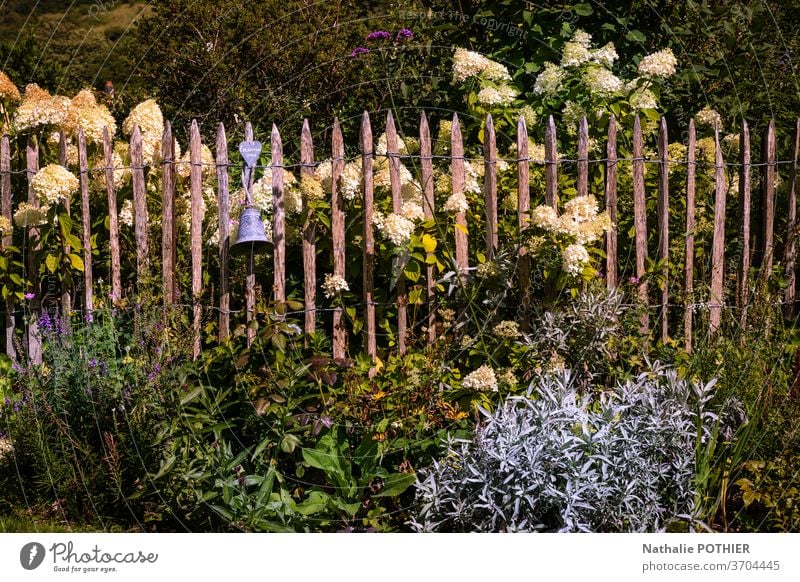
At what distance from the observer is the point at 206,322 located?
5.43 meters

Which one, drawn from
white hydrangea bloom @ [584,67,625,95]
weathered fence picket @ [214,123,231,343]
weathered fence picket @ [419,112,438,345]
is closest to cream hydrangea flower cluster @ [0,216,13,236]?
weathered fence picket @ [214,123,231,343]

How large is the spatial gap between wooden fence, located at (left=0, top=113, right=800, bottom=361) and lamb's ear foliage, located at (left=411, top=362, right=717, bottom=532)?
113 cm

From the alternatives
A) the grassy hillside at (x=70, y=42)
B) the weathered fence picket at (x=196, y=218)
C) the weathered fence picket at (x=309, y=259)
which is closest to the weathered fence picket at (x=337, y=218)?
the weathered fence picket at (x=309, y=259)

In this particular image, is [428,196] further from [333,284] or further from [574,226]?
[574,226]

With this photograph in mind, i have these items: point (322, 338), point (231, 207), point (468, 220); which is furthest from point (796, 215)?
point (231, 207)

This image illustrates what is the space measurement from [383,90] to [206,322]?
3497 mm

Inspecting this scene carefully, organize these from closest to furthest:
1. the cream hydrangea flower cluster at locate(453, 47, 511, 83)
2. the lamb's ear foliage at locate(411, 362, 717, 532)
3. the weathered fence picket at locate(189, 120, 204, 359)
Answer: the lamb's ear foliage at locate(411, 362, 717, 532) → the weathered fence picket at locate(189, 120, 204, 359) → the cream hydrangea flower cluster at locate(453, 47, 511, 83)

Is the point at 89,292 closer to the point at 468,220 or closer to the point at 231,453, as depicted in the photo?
the point at 231,453

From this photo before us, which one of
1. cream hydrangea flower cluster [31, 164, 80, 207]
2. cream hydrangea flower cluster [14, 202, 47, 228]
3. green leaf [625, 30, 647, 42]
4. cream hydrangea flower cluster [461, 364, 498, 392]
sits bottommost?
cream hydrangea flower cluster [461, 364, 498, 392]

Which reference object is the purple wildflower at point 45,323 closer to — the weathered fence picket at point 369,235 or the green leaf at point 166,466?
the green leaf at point 166,466

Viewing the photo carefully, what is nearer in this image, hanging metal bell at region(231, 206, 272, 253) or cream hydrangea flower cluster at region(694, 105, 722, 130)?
hanging metal bell at region(231, 206, 272, 253)

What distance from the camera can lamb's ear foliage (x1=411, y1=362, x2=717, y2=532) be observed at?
12.8ft

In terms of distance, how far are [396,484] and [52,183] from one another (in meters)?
2.61

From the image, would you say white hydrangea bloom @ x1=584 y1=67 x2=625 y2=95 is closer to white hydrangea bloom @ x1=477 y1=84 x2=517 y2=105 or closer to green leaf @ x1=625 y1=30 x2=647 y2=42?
white hydrangea bloom @ x1=477 y1=84 x2=517 y2=105
